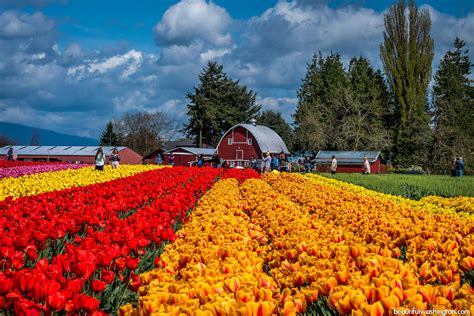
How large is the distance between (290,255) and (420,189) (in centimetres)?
1334

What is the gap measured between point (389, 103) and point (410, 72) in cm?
1061

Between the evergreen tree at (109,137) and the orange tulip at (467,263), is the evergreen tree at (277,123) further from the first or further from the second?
the orange tulip at (467,263)

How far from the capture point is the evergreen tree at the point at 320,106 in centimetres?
6044

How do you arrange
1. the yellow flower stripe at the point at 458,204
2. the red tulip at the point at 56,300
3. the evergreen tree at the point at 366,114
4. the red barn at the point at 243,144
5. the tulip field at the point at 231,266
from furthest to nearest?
the red barn at the point at 243,144, the evergreen tree at the point at 366,114, the yellow flower stripe at the point at 458,204, the red tulip at the point at 56,300, the tulip field at the point at 231,266

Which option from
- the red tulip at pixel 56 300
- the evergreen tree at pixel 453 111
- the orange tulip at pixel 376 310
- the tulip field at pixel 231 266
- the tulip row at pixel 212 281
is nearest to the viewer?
the orange tulip at pixel 376 310

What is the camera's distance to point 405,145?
5425cm

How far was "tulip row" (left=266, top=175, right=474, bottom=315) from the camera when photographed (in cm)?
301

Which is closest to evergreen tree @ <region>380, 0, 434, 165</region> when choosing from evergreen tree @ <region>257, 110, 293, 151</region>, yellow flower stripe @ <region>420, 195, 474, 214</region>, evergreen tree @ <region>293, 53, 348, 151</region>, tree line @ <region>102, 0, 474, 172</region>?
tree line @ <region>102, 0, 474, 172</region>

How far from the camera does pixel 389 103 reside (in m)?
63.1

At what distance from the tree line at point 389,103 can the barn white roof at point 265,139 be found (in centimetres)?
296

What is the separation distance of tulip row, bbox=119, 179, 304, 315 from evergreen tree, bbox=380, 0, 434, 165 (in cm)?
5077

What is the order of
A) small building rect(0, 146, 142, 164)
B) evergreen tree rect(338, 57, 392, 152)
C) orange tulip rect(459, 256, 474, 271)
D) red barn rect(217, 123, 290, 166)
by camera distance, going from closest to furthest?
orange tulip rect(459, 256, 474, 271) < evergreen tree rect(338, 57, 392, 152) < red barn rect(217, 123, 290, 166) < small building rect(0, 146, 142, 164)

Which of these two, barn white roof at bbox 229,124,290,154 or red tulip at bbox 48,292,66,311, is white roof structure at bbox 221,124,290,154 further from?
red tulip at bbox 48,292,66,311

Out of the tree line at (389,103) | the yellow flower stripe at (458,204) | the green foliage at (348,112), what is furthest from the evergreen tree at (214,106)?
the yellow flower stripe at (458,204)
